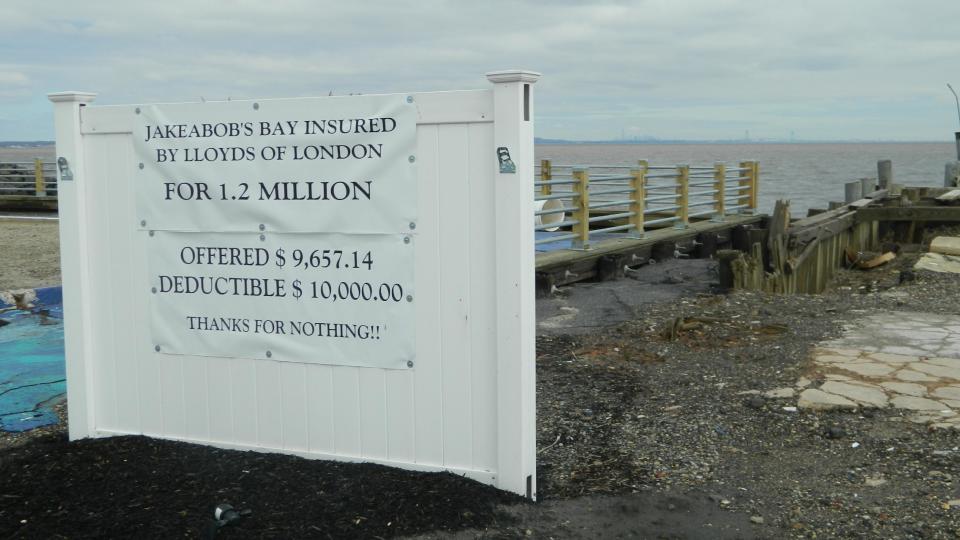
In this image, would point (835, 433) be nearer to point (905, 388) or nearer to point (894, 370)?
point (905, 388)

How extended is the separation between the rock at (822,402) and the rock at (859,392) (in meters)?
0.07

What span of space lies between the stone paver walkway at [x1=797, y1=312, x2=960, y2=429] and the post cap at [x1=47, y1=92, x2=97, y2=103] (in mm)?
4359

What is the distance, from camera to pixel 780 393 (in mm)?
6242

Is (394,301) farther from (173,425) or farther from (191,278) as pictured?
(173,425)

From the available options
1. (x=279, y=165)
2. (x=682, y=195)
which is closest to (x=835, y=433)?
(x=279, y=165)

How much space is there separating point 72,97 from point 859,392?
4.85 meters

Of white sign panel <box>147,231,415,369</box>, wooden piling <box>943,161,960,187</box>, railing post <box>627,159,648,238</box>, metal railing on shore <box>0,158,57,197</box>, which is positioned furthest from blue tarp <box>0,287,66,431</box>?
wooden piling <box>943,161,960,187</box>

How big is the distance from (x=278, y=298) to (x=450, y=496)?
1.26 m

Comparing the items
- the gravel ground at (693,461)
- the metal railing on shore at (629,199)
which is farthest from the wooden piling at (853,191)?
the gravel ground at (693,461)

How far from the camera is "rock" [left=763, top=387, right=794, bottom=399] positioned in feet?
20.2

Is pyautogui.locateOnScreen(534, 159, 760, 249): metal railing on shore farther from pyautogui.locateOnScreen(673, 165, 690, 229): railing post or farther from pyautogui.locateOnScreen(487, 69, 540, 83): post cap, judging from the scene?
pyautogui.locateOnScreen(487, 69, 540, 83): post cap

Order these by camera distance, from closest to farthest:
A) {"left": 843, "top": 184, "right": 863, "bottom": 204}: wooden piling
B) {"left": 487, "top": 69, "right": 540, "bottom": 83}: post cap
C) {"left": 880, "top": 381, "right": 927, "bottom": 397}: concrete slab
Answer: {"left": 487, "top": 69, "right": 540, "bottom": 83}: post cap → {"left": 880, "top": 381, "right": 927, "bottom": 397}: concrete slab → {"left": 843, "top": 184, "right": 863, "bottom": 204}: wooden piling

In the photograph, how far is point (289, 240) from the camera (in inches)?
182

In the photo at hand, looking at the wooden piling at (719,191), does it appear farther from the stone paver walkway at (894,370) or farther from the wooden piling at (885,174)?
the stone paver walkway at (894,370)
